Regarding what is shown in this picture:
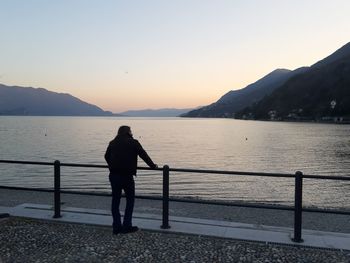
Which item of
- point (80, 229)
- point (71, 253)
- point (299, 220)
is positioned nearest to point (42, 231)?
point (80, 229)

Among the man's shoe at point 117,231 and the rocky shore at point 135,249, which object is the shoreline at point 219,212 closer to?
the rocky shore at point 135,249

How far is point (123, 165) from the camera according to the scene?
7.88 meters

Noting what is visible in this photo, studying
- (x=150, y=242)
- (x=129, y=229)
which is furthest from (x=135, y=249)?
(x=129, y=229)

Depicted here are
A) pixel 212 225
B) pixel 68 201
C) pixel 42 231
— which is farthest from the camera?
pixel 68 201

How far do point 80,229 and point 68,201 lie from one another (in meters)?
6.64

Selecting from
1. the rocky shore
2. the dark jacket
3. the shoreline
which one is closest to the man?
the dark jacket

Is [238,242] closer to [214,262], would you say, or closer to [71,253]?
[214,262]

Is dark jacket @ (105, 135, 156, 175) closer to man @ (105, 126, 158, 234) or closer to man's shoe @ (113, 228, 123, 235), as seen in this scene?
man @ (105, 126, 158, 234)

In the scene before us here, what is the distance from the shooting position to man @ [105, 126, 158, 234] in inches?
311

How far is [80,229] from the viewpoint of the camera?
823 centimetres

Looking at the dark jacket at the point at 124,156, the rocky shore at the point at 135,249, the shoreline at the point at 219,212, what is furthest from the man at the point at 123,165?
the shoreline at the point at 219,212

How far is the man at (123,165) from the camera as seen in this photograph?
7.89m

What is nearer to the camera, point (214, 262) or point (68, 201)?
point (214, 262)

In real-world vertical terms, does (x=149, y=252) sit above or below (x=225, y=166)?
above
